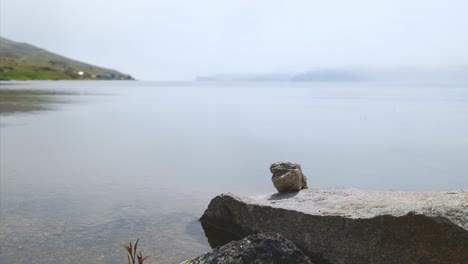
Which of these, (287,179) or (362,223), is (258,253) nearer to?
(362,223)

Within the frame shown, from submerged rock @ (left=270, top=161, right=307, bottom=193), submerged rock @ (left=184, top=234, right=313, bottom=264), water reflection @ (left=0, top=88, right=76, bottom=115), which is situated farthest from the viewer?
water reflection @ (left=0, top=88, right=76, bottom=115)

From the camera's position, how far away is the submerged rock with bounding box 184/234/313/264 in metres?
7.94

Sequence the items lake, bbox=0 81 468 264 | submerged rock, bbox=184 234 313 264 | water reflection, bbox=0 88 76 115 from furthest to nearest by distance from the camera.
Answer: water reflection, bbox=0 88 76 115 → lake, bbox=0 81 468 264 → submerged rock, bbox=184 234 313 264

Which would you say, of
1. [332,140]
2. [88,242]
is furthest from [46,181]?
[332,140]

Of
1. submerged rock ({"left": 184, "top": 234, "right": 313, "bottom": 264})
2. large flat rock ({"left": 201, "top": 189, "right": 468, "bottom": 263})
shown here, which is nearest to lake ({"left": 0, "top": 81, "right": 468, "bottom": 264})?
large flat rock ({"left": 201, "top": 189, "right": 468, "bottom": 263})

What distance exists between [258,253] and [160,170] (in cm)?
1792

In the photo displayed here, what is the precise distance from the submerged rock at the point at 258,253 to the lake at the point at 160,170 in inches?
212

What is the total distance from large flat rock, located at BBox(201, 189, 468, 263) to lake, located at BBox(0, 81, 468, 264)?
82.7 inches

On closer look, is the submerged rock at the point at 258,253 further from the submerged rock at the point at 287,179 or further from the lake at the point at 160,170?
the submerged rock at the point at 287,179

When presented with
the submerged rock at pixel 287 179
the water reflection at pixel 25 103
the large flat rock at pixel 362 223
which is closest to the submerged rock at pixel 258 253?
the large flat rock at pixel 362 223

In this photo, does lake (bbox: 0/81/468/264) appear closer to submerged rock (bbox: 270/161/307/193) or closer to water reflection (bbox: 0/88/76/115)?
submerged rock (bbox: 270/161/307/193)

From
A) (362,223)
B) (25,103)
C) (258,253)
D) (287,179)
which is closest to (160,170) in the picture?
(287,179)

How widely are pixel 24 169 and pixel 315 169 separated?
15949 millimetres

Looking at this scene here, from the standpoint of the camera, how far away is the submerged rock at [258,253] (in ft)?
26.1
